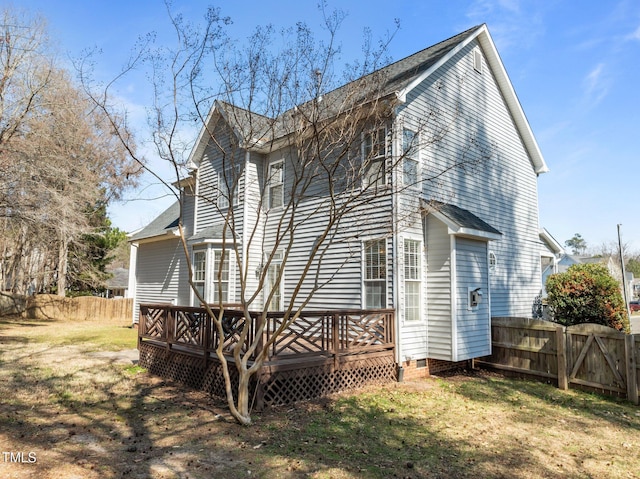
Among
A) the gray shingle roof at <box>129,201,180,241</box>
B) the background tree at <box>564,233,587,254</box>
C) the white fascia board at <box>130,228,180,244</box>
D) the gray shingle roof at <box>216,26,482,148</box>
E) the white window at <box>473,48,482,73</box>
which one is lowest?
the white fascia board at <box>130,228,180,244</box>

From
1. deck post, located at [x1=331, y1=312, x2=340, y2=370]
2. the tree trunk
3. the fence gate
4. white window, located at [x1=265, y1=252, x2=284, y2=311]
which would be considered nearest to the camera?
deck post, located at [x1=331, y1=312, x2=340, y2=370]

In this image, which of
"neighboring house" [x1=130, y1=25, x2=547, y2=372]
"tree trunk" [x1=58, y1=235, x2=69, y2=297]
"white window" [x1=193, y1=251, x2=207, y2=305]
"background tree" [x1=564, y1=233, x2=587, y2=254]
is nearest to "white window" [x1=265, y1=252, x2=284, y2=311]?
"neighboring house" [x1=130, y1=25, x2=547, y2=372]

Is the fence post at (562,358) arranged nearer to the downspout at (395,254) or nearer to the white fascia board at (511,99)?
the downspout at (395,254)

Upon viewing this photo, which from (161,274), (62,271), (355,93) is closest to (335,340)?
(355,93)

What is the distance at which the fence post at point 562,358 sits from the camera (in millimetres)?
9078

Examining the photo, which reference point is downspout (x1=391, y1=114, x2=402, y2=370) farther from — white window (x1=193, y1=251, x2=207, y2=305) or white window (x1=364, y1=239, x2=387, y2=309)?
white window (x1=193, y1=251, x2=207, y2=305)

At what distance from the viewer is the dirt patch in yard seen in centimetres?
473

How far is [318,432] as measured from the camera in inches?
235

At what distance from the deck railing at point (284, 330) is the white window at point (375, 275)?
55 cm

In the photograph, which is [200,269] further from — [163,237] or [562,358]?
[562,358]

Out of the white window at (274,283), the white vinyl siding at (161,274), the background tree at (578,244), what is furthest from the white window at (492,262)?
the background tree at (578,244)

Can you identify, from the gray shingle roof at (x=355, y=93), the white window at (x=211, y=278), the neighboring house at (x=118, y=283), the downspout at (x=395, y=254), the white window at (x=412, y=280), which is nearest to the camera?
the gray shingle roof at (x=355, y=93)

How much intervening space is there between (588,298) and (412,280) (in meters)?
6.96

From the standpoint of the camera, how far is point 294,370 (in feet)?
24.6
